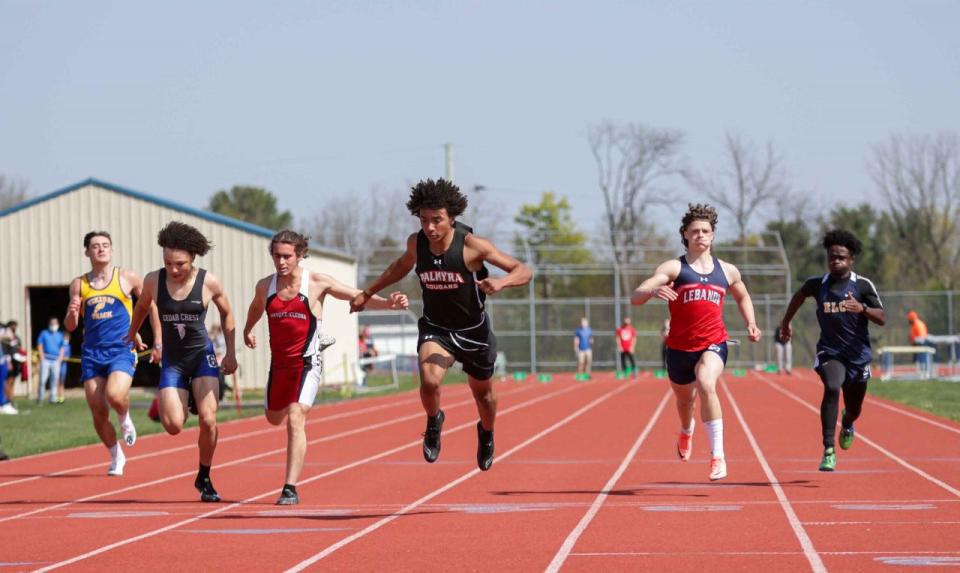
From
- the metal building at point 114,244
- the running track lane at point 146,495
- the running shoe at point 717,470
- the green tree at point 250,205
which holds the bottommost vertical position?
the running track lane at point 146,495

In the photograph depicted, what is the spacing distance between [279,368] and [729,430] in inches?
393

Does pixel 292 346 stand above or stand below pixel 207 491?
above

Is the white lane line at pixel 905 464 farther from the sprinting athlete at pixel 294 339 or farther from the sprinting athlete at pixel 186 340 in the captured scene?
the sprinting athlete at pixel 186 340

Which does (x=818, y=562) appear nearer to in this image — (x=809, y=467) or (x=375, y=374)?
(x=809, y=467)

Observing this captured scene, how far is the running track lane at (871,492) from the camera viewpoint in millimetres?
8398

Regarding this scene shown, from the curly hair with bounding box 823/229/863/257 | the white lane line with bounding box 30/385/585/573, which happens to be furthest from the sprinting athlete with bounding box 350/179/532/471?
the curly hair with bounding box 823/229/863/257

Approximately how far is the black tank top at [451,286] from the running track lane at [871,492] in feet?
8.67

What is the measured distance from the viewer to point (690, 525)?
966 centimetres

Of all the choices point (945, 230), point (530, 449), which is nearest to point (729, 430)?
point (530, 449)

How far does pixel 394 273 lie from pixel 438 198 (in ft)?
2.43

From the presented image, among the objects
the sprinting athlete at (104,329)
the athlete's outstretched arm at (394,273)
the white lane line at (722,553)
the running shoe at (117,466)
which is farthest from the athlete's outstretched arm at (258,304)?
the running shoe at (117,466)

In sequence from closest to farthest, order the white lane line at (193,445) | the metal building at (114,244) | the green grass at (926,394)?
the white lane line at (193,445) → the green grass at (926,394) → the metal building at (114,244)

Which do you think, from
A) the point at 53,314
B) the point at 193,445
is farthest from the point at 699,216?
the point at 53,314

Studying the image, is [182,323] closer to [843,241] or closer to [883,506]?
[883,506]
